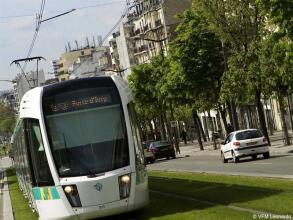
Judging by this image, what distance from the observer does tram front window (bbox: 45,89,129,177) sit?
1650 centimetres

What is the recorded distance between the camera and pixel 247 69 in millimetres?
43312

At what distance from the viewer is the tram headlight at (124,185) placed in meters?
16.4

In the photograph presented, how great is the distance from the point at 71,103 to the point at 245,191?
5297mm

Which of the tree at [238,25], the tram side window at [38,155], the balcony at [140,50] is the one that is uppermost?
the balcony at [140,50]

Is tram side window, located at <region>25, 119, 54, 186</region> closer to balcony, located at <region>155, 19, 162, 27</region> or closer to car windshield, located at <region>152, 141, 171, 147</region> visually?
car windshield, located at <region>152, 141, 171, 147</region>

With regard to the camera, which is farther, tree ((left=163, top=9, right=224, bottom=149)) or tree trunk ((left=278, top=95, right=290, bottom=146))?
tree ((left=163, top=9, right=224, bottom=149))

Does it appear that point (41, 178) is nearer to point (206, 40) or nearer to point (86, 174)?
point (86, 174)

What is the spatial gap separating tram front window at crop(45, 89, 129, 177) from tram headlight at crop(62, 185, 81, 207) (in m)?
→ 0.29

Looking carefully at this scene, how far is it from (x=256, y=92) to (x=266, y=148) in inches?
300

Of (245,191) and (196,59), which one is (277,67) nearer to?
(196,59)

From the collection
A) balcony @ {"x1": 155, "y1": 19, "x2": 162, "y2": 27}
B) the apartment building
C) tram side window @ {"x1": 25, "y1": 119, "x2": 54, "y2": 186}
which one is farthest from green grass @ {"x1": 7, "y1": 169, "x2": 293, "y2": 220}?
balcony @ {"x1": 155, "y1": 19, "x2": 162, "y2": 27}

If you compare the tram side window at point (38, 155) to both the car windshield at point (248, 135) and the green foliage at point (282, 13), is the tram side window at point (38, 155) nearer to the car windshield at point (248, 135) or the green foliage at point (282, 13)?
the green foliage at point (282, 13)

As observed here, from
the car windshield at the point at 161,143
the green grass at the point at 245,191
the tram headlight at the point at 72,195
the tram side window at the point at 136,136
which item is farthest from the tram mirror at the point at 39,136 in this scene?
the car windshield at the point at 161,143

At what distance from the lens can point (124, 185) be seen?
54.0ft
